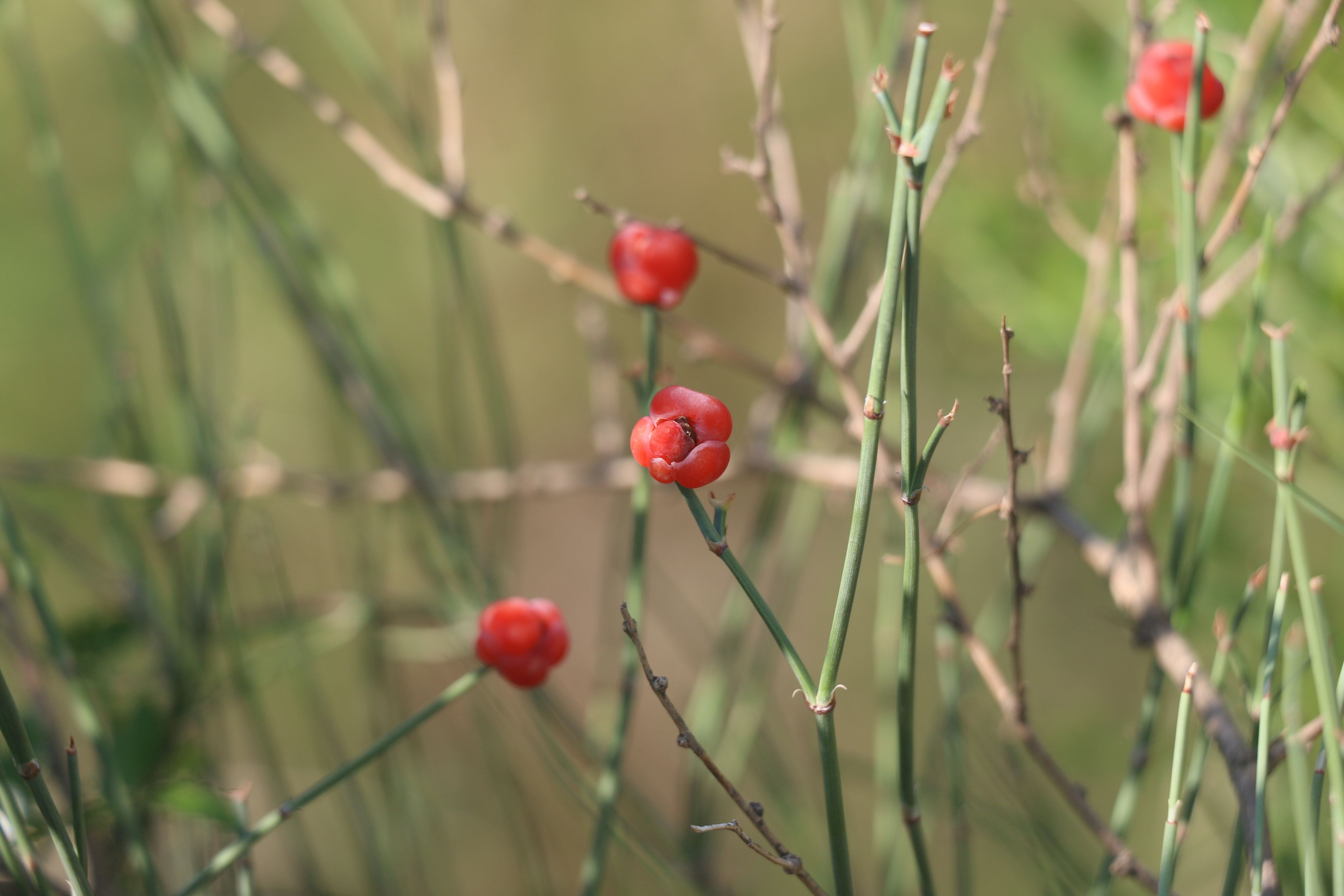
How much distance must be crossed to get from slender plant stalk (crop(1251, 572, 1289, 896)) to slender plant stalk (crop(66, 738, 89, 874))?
0.72 feet

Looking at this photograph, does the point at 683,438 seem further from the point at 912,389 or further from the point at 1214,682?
the point at 1214,682

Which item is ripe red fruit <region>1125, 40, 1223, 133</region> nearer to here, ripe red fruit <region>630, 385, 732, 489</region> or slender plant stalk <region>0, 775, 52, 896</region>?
ripe red fruit <region>630, 385, 732, 489</region>

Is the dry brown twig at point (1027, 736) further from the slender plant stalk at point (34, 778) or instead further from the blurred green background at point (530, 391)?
the slender plant stalk at point (34, 778)

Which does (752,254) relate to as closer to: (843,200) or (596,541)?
(596,541)

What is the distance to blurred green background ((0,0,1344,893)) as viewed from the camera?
38 cm

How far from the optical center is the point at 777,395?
413 mm

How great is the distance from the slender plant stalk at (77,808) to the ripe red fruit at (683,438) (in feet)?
0.39

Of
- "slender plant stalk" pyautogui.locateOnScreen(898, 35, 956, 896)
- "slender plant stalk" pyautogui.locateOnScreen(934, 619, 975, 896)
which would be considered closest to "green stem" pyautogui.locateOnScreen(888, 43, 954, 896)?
"slender plant stalk" pyautogui.locateOnScreen(898, 35, 956, 896)

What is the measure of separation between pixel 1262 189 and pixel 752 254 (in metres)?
0.54

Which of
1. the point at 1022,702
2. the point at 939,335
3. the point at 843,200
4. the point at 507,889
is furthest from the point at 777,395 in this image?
the point at 507,889

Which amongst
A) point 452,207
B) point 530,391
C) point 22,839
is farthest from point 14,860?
point 530,391

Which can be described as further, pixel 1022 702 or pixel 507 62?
pixel 507 62

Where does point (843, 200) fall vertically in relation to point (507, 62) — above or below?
below

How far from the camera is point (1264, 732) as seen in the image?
18cm
